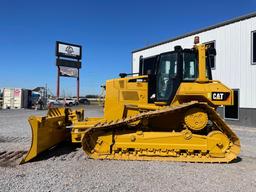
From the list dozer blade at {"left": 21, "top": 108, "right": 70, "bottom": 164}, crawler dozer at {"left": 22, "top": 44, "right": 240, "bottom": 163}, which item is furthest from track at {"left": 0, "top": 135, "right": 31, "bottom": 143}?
crawler dozer at {"left": 22, "top": 44, "right": 240, "bottom": 163}

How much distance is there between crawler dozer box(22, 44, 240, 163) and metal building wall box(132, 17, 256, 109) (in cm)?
1126

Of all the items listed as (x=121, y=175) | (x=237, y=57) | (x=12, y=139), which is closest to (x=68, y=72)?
(x=237, y=57)

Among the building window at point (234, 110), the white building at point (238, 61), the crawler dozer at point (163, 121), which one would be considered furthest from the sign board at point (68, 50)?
the crawler dozer at point (163, 121)

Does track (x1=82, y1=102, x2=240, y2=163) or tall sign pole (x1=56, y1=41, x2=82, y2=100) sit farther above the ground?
tall sign pole (x1=56, y1=41, x2=82, y2=100)

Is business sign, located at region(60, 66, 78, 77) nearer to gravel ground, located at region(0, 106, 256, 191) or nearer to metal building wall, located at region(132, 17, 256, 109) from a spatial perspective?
metal building wall, located at region(132, 17, 256, 109)

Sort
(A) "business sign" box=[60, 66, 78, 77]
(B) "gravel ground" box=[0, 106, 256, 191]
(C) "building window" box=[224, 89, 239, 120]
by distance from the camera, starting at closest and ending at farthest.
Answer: (B) "gravel ground" box=[0, 106, 256, 191]
(C) "building window" box=[224, 89, 239, 120]
(A) "business sign" box=[60, 66, 78, 77]

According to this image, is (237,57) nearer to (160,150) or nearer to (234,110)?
(234,110)

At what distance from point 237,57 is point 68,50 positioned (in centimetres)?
2972

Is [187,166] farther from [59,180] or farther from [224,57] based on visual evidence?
[224,57]

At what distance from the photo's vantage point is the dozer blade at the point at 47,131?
8.60 meters

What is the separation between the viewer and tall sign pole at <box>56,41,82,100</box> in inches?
1791

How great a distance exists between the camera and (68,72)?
154ft

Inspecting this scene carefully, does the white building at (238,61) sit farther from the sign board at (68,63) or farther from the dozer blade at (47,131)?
the sign board at (68,63)

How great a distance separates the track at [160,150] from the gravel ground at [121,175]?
27 centimetres
